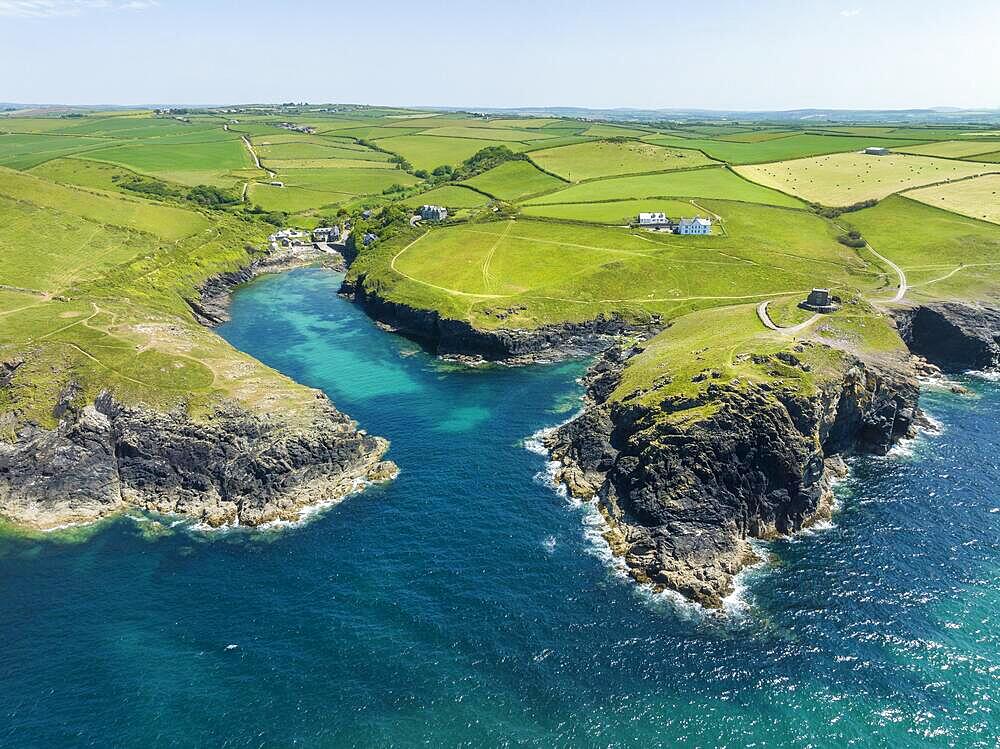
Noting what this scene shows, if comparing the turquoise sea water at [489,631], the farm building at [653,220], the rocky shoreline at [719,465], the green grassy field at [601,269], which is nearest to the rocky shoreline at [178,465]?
the turquoise sea water at [489,631]

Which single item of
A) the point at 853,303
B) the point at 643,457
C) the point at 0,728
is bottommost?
the point at 0,728

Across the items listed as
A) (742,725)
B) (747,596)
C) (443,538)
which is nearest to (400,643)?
(443,538)

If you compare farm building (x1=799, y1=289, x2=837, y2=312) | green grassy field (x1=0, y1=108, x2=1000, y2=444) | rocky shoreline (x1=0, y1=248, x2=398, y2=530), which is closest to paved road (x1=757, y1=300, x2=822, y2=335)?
green grassy field (x1=0, y1=108, x2=1000, y2=444)

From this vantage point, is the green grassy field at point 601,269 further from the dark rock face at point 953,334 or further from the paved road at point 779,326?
the paved road at point 779,326

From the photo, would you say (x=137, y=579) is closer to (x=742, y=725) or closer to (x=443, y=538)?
(x=443, y=538)

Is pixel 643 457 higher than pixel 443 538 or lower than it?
higher

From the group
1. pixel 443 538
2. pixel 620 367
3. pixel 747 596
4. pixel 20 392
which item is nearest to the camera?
pixel 747 596

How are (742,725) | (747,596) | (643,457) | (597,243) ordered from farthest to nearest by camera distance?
(597,243) < (643,457) < (747,596) < (742,725)
